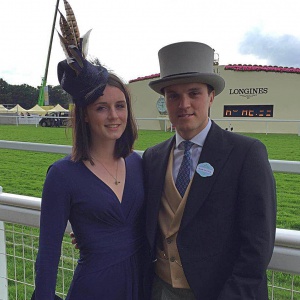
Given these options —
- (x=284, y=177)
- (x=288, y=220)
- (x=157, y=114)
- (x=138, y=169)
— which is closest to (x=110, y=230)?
(x=138, y=169)

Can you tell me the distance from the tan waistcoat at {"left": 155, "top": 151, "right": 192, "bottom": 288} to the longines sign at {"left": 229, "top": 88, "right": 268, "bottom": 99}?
2072 centimetres

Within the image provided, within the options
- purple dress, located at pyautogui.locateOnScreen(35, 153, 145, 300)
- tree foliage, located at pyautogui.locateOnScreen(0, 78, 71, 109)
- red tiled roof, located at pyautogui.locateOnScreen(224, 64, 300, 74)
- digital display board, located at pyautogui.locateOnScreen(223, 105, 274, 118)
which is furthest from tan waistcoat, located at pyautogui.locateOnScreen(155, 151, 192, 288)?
tree foliage, located at pyautogui.locateOnScreen(0, 78, 71, 109)

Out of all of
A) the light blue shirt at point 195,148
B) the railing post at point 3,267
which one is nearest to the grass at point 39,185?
the railing post at point 3,267

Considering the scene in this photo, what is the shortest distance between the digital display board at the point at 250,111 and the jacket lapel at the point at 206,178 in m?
20.5

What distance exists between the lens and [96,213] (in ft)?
5.34

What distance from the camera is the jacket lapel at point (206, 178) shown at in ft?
4.64

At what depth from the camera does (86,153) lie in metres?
1.71

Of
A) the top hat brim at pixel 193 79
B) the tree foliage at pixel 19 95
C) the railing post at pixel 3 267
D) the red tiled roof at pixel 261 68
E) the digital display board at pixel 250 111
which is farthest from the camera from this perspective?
the tree foliage at pixel 19 95

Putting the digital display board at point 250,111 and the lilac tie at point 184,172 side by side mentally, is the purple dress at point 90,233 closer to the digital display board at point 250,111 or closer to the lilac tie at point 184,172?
the lilac tie at point 184,172

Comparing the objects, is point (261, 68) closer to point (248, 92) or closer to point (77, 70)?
point (248, 92)

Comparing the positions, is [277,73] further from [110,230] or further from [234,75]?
[110,230]

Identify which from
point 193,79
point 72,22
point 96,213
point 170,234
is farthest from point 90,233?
point 72,22

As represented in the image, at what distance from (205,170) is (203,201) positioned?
0.12 meters

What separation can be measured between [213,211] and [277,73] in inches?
831
